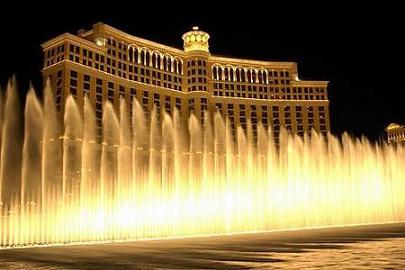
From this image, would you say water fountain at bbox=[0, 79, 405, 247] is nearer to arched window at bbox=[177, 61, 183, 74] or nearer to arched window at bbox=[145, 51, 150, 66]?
arched window at bbox=[145, 51, 150, 66]

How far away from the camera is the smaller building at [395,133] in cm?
12747

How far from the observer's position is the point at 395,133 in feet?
427

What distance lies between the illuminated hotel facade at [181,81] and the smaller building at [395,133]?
3541 cm

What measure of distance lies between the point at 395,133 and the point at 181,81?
2775 inches

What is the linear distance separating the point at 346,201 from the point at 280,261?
27391 millimetres

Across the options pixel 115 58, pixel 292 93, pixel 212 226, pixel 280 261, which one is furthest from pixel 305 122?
pixel 280 261

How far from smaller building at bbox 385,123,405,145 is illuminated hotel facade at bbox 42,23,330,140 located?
3541 centimetres

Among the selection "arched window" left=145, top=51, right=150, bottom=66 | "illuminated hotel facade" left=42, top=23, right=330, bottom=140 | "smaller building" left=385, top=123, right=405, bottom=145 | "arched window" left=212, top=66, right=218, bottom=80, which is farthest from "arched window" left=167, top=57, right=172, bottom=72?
"smaller building" left=385, top=123, right=405, bottom=145

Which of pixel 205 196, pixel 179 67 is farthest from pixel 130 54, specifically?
pixel 205 196

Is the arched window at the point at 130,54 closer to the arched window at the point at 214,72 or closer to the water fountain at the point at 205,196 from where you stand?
the arched window at the point at 214,72

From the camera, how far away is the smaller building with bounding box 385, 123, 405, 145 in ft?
418

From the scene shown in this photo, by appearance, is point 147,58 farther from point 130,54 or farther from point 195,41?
point 195,41

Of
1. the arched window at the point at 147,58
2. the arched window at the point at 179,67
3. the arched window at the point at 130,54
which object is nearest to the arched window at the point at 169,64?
the arched window at the point at 179,67

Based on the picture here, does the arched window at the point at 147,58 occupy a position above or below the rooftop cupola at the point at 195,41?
below
